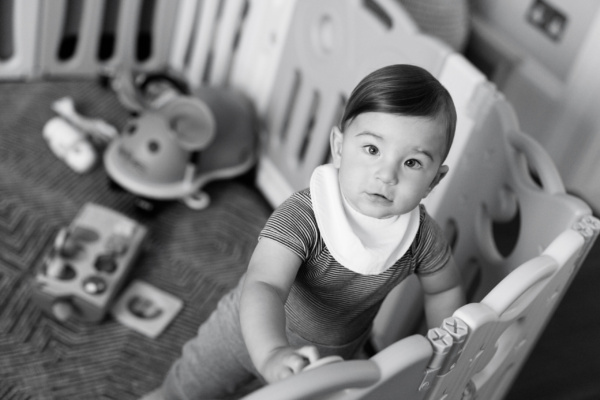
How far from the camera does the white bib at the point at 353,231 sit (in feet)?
2.79

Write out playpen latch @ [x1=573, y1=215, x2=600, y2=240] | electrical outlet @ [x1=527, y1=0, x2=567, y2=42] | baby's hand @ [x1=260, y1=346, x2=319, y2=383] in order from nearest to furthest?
baby's hand @ [x1=260, y1=346, x2=319, y2=383] → playpen latch @ [x1=573, y1=215, x2=600, y2=240] → electrical outlet @ [x1=527, y1=0, x2=567, y2=42]

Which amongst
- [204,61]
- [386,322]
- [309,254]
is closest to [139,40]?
[204,61]

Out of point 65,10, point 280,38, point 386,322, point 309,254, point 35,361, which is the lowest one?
point 35,361

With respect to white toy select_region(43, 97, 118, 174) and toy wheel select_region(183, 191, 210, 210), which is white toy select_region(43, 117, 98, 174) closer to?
white toy select_region(43, 97, 118, 174)

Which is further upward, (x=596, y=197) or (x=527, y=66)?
(x=527, y=66)

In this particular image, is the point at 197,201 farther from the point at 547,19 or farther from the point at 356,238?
the point at 547,19

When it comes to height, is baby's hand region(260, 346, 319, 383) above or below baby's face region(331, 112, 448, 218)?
below

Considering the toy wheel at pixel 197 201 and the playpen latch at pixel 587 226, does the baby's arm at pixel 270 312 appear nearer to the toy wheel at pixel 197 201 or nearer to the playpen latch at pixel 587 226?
the playpen latch at pixel 587 226

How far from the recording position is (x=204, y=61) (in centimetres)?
187

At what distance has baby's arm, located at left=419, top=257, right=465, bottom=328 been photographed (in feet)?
3.15

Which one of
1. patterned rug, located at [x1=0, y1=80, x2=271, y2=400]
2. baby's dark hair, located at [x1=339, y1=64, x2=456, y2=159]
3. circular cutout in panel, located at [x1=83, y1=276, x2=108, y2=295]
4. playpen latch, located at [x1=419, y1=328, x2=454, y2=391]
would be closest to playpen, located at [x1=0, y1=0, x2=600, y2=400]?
playpen latch, located at [x1=419, y1=328, x2=454, y2=391]

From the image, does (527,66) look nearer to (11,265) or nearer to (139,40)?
(139,40)

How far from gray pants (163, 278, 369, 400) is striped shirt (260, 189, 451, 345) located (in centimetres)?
4

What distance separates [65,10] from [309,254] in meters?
1.18
